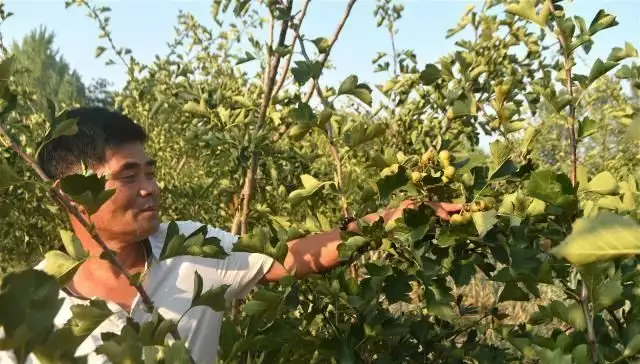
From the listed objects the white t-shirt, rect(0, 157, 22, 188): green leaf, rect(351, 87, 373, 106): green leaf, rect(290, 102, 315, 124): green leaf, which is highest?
rect(351, 87, 373, 106): green leaf

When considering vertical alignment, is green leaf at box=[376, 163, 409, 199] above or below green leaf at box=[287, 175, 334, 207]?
above

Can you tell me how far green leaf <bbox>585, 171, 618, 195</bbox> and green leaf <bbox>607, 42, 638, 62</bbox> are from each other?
0.29 m

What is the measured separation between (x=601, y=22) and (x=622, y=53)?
0.09m

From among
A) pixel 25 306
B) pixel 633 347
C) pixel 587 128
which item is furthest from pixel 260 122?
pixel 25 306

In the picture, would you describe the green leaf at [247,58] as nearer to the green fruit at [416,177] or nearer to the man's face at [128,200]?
the man's face at [128,200]

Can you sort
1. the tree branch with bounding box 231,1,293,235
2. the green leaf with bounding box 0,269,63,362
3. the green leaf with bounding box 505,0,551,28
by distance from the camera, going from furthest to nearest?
the tree branch with bounding box 231,1,293,235 → the green leaf with bounding box 505,0,551,28 → the green leaf with bounding box 0,269,63,362

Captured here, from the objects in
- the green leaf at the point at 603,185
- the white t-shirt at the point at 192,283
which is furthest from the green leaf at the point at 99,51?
the green leaf at the point at 603,185

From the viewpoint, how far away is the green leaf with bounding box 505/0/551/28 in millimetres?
1296

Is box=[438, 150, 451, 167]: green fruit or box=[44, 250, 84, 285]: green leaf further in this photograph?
box=[438, 150, 451, 167]: green fruit

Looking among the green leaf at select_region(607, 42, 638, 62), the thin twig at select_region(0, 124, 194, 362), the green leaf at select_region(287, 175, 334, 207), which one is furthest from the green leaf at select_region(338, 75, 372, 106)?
the thin twig at select_region(0, 124, 194, 362)

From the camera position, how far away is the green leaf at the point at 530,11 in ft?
4.25

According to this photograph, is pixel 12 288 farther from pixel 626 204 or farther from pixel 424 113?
pixel 424 113

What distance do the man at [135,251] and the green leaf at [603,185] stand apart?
0.51 m

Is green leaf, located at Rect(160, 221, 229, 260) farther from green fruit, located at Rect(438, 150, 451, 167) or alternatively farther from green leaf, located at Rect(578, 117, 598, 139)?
green leaf, located at Rect(578, 117, 598, 139)
